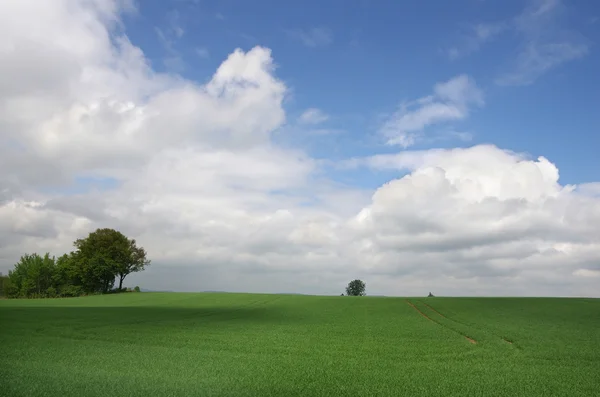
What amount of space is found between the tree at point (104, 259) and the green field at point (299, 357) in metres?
59.7

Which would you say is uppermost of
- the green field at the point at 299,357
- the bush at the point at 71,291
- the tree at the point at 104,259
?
the tree at the point at 104,259

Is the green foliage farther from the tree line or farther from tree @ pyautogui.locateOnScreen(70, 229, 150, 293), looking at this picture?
tree @ pyautogui.locateOnScreen(70, 229, 150, 293)

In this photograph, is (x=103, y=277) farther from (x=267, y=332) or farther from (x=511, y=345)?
(x=511, y=345)

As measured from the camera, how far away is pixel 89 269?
3728 inches

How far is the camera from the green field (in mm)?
15766

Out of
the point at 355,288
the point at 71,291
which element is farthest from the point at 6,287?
the point at 355,288

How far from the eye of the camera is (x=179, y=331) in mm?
30734

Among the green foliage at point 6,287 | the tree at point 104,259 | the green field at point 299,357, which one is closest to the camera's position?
the green field at point 299,357

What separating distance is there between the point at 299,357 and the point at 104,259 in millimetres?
84325

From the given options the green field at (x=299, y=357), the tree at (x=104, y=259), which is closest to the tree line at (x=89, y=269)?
the tree at (x=104, y=259)

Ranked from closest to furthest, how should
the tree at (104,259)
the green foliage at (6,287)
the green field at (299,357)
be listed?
1. the green field at (299,357)
2. the tree at (104,259)
3. the green foliage at (6,287)

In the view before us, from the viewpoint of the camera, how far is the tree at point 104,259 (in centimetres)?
9469

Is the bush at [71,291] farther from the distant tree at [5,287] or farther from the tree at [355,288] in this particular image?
the tree at [355,288]

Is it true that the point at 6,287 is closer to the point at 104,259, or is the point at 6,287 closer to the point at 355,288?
the point at 104,259
